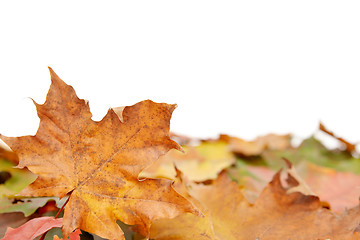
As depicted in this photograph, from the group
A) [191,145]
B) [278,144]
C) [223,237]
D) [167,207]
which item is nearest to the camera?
[167,207]

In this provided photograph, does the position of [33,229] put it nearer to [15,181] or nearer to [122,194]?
[122,194]

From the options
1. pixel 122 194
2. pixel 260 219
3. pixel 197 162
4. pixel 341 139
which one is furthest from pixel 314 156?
pixel 122 194

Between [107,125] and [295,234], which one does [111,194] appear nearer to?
[107,125]

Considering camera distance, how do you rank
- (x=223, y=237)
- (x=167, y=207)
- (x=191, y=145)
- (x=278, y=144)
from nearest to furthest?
(x=167, y=207), (x=223, y=237), (x=191, y=145), (x=278, y=144)

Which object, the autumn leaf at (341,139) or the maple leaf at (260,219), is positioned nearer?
the maple leaf at (260,219)

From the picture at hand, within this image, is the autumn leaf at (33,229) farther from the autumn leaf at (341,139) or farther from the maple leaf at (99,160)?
the autumn leaf at (341,139)

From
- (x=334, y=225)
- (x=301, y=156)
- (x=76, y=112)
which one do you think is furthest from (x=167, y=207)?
(x=301, y=156)

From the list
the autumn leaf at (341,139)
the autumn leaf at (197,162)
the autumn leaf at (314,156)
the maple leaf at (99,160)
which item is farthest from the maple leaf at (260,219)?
the autumn leaf at (341,139)
